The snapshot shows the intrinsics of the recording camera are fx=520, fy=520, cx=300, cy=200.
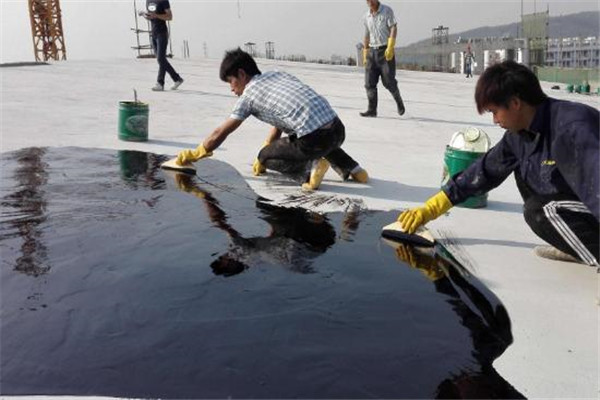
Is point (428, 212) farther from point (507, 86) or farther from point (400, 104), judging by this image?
point (400, 104)

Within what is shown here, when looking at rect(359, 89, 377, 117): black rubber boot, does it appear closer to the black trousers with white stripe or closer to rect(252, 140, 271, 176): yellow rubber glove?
rect(252, 140, 271, 176): yellow rubber glove

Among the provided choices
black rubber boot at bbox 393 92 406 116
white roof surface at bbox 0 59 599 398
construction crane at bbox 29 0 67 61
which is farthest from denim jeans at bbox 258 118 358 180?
construction crane at bbox 29 0 67 61

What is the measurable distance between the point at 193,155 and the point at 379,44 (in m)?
3.45

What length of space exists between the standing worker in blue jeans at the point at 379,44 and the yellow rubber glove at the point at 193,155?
328 centimetres

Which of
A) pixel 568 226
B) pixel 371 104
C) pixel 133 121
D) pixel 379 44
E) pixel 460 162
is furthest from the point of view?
pixel 371 104

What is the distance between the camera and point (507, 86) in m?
2.20

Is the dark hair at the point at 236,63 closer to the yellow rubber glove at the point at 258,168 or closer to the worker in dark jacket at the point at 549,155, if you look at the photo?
the yellow rubber glove at the point at 258,168

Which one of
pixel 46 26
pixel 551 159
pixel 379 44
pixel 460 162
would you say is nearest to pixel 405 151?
pixel 460 162

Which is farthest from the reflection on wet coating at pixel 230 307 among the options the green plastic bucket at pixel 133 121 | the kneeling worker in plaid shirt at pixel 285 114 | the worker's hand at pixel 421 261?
the green plastic bucket at pixel 133 121

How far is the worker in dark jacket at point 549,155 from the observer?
6.75 ft

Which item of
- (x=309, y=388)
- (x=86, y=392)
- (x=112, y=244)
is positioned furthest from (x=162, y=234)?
(x=309, y=388)

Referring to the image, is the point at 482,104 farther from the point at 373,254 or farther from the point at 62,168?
the point at 62,168

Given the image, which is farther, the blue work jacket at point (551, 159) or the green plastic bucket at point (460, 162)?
the green plastic bucket at point (460, 162)

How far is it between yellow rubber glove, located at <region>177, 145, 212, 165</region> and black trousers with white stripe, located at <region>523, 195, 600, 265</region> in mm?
2231
